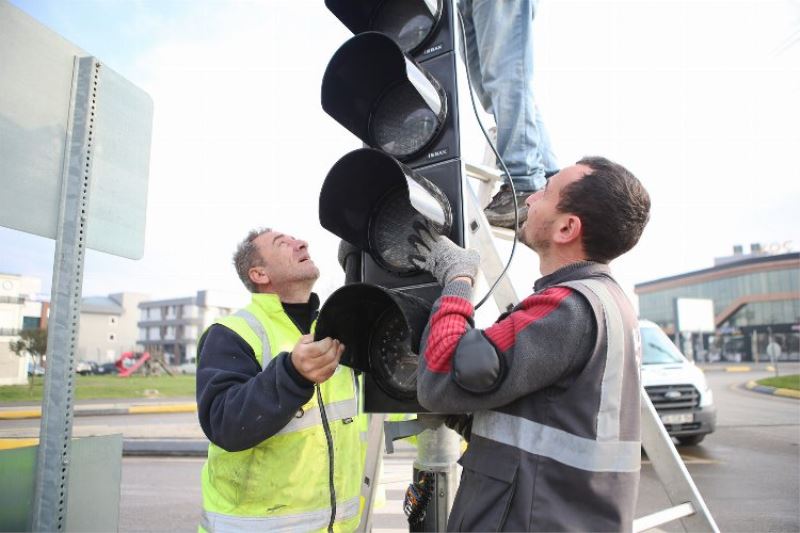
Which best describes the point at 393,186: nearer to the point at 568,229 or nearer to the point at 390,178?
the point at 390,178

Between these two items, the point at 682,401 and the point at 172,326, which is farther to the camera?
the point at 172,326

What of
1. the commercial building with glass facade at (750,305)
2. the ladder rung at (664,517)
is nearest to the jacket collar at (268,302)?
the ladder rung at (664,517)

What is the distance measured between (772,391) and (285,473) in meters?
23.1

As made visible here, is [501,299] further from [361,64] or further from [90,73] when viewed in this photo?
[90,73]

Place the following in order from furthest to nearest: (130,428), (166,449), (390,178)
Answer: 1. (130,428)
2. (166,449)
3. (390,178)

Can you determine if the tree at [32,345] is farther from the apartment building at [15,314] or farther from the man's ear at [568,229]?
the man's ear at [568,229]

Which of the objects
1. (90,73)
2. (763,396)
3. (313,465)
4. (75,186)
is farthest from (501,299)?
(763,396)

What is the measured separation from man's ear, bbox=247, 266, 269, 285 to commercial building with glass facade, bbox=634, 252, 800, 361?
2436 inches

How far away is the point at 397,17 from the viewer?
82.7 inches

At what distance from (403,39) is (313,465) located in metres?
1.63

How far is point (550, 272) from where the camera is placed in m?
1.73

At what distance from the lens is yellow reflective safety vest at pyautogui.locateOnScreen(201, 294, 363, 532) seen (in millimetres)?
2115

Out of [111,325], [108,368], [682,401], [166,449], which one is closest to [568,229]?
[682,401]

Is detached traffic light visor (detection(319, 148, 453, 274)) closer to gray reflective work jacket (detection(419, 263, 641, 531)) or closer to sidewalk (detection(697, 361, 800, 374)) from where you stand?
gray reflective work jacket (detection(419, 263, 641, 531))
